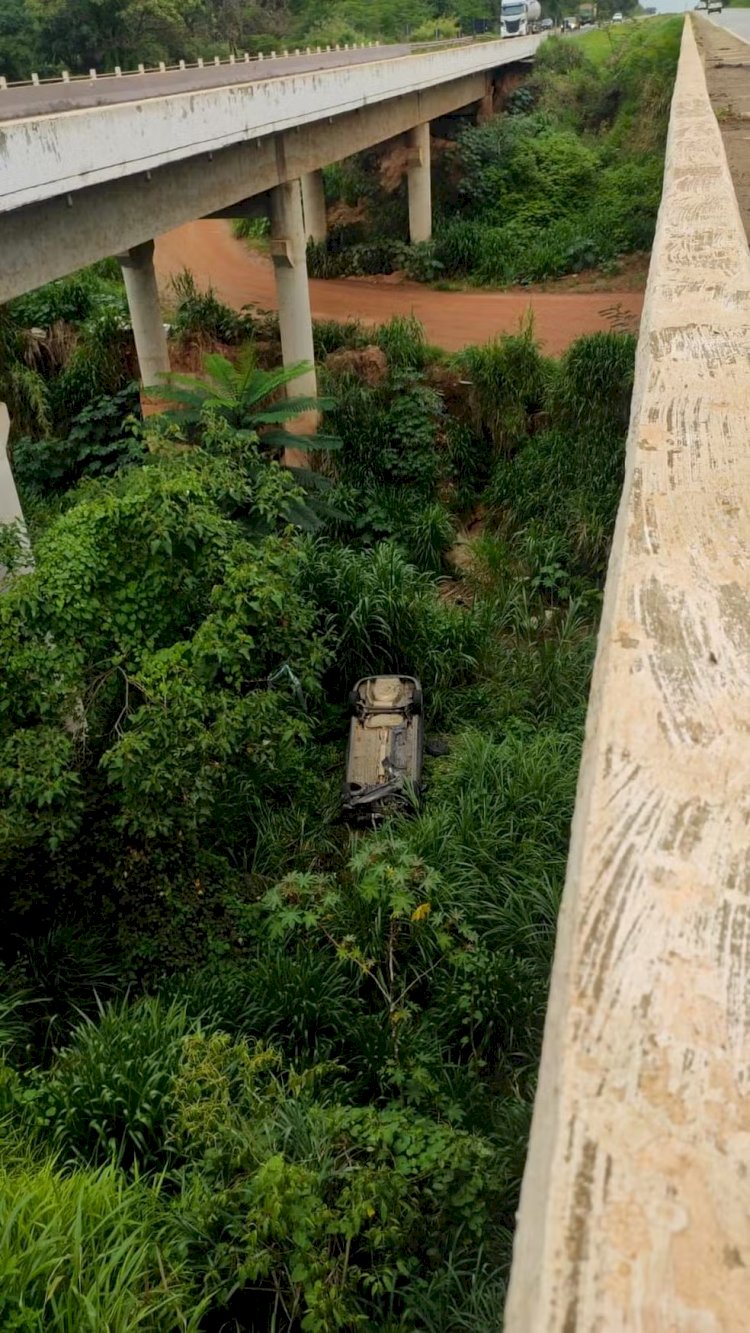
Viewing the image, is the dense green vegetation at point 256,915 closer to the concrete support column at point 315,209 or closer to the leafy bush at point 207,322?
the leafy bush at point 207,322

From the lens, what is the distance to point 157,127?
8469 mm

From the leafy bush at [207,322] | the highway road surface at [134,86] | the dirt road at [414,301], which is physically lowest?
the dirt road at [414,301]

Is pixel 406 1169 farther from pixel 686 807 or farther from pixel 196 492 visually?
pixel 196 492

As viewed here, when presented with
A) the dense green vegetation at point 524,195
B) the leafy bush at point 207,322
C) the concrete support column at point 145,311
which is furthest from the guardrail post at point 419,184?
the concrete support column at point 145,311

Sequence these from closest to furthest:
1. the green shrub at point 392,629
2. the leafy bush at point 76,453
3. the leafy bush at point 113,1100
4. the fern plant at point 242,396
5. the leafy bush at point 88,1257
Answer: the leafy bush at point 88,1257
the leafy bush at point 113,1100
the green shrub at point 392,629
the fern plant at point 242,396
the leafy bush at point 76,453

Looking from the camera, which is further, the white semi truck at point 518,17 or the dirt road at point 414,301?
the white semi truck at point 518,17

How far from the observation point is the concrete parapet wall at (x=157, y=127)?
21.9 ft

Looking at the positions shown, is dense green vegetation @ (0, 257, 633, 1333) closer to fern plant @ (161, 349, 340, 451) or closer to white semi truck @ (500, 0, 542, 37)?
fern plant @ (161, 349, 340, 451)

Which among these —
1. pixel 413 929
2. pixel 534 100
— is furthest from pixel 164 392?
pixel 534 100

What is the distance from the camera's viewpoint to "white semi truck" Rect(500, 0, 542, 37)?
33312mm

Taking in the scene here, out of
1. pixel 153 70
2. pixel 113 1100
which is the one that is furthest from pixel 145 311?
pixel 113 1100

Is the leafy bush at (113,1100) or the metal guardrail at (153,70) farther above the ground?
the metal guardrail at (153,70)

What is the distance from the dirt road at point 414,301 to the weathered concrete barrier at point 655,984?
13127 mm

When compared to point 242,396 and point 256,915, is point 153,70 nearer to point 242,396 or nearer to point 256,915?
point 242,396
